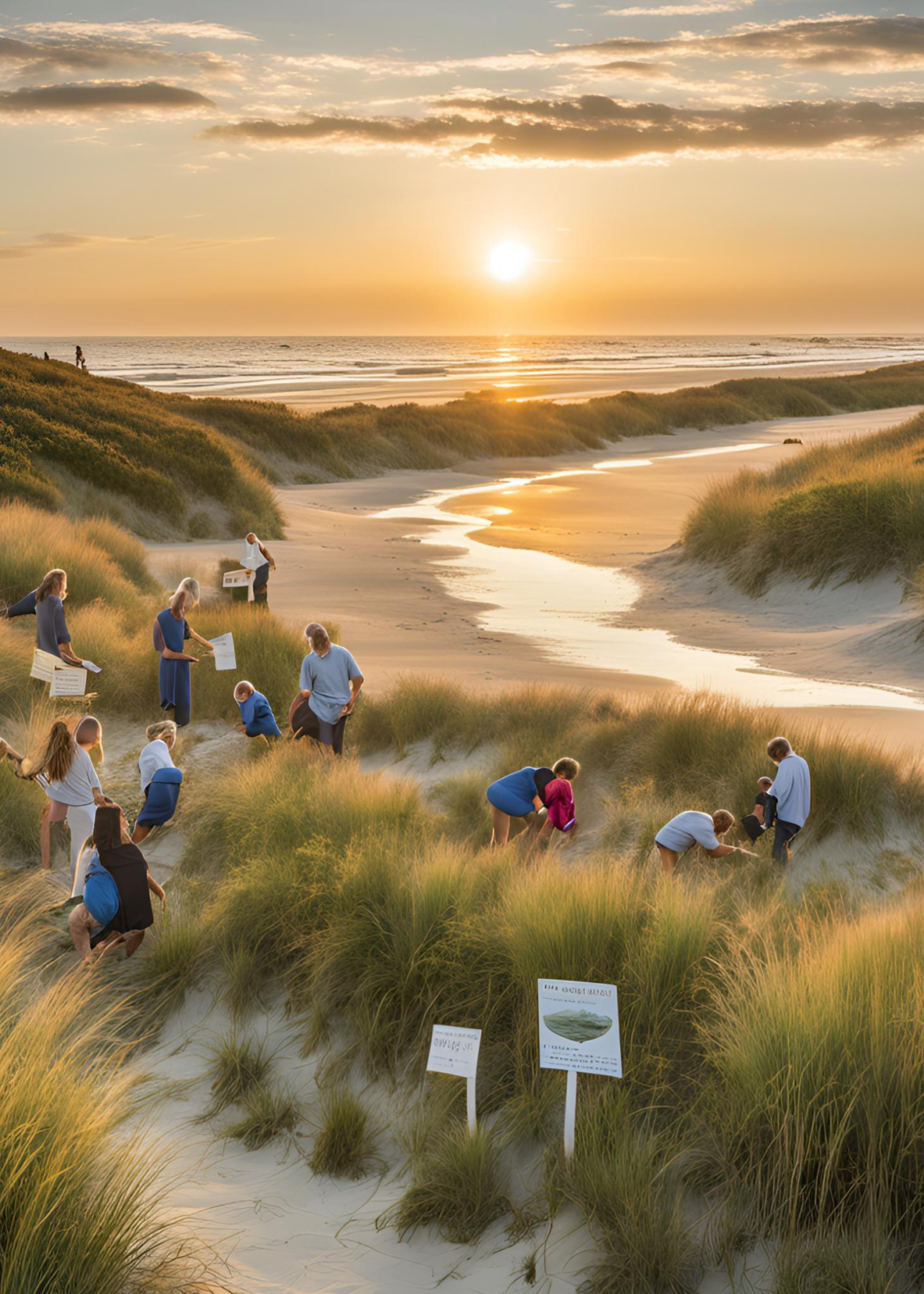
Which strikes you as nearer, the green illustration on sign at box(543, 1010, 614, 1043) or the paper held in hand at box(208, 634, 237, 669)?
the green illustration on sign at box(543, 1010, 614, 1043)

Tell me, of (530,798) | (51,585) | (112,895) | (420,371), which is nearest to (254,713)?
(51,585)

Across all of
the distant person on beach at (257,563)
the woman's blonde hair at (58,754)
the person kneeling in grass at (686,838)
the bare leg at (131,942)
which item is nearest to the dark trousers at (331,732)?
the woman's blonde hair at (58,754)

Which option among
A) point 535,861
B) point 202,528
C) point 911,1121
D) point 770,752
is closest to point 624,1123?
point 911,1121

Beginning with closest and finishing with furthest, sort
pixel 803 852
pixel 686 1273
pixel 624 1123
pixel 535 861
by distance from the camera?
pixel 686 1273 → pixel 624 1123 → pixel 535 861 → pixel 803 852

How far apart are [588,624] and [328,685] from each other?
339 inches

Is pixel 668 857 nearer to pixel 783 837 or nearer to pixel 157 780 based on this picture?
pixel 783 837

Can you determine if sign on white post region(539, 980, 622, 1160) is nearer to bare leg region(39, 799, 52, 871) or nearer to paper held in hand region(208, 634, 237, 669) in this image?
bare leg region(39, 799, 52, 871)

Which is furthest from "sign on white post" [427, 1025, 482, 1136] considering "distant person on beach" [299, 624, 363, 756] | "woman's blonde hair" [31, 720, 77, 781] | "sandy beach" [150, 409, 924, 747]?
"sandy beach" [150, 409, 924, 747]

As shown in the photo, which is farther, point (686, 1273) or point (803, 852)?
point (803, 852)

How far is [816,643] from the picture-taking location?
16.3m

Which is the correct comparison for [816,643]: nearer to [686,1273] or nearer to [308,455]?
[686,1273]

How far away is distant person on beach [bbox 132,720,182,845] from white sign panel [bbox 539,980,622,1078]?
4647 millimetres

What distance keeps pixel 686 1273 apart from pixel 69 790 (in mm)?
5092

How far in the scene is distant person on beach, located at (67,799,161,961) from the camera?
21.7ft
